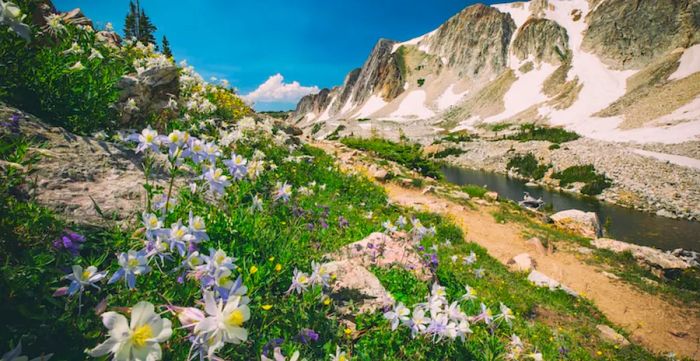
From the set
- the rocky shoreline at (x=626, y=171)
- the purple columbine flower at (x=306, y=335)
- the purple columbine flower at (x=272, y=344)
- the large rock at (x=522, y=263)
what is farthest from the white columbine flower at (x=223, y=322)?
the rocky shoreline at (x=626, y=171)

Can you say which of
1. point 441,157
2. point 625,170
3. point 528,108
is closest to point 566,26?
point 528,108

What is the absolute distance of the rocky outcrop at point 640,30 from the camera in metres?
51.9

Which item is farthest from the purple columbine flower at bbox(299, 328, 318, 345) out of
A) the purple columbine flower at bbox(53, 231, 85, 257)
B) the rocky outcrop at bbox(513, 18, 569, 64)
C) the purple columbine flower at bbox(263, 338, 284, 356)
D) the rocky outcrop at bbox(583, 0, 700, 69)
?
the rocky outcrop at bbox(513, 18, 569, 64)

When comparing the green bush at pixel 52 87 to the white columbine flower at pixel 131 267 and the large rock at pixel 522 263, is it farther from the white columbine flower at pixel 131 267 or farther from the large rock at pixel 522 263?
the large rock at pixel 522 263

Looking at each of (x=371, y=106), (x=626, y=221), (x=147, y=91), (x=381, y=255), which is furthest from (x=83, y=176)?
(x=371, y=106)

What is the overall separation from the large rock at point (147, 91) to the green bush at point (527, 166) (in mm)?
27769

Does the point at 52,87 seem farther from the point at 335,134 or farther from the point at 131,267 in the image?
the point at 335,134

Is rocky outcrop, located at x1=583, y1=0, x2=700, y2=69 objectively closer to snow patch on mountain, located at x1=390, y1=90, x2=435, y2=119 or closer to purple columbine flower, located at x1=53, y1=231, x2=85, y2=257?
snow patch on mountain, located at x1=390, y1=90, x2=435, y2=119

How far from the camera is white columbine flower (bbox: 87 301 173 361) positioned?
1.03m

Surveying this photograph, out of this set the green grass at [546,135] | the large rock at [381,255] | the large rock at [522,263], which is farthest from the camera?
the green grass at [546,135]

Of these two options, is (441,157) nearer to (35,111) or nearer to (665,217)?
(665,217)

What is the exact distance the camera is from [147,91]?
228 inches

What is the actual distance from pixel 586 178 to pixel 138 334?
28.4m

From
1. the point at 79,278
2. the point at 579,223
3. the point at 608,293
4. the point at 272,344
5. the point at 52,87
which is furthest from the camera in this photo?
the point at 579,223
